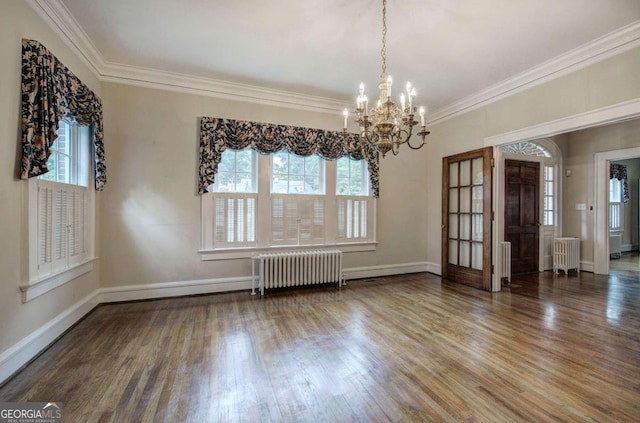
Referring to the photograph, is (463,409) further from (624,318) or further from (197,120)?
(197,120)

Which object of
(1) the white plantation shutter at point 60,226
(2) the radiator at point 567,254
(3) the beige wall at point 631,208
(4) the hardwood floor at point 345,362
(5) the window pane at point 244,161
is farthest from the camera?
(3) the beige wall at point 631,208

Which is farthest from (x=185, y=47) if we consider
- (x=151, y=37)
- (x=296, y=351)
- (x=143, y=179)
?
(x=296, y=351)

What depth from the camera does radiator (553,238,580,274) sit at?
5699mm

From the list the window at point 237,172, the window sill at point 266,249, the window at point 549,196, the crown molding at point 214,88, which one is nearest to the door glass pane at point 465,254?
the window sill at point 266,249

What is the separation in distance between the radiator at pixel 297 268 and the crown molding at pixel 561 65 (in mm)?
3344

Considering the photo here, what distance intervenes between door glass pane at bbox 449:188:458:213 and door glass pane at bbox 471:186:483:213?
0.37 metres

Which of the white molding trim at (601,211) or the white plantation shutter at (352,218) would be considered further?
the white molding trim at (601,211)

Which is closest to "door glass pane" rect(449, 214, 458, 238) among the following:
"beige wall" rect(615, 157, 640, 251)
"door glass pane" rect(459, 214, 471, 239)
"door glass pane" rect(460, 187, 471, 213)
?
"door glass pane" rect(459, 214, 471, 239)

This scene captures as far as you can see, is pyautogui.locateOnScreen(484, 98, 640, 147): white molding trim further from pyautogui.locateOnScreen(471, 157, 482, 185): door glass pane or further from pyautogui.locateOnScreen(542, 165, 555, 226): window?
pyautogui.locateOnScreen(542, 165, 555, 226): window

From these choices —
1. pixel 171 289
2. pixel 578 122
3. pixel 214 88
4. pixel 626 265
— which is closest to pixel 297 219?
pixel 171 289

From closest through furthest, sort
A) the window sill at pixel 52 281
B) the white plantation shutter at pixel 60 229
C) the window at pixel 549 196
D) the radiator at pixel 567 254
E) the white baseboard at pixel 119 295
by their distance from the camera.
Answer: the white baseboard at pixel 119 295 → the window sill at pixel 52 281 → the white plantation shutter at pixel 60 229 → the radiator at pixel 567 254 → the window at pixel 549 196

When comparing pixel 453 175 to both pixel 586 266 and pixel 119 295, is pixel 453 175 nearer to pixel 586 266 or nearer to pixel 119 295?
pixel 586 266

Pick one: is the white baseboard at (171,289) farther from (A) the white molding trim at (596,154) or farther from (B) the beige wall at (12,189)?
(A) the white molding trim at (596,154)

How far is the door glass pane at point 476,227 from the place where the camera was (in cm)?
467
